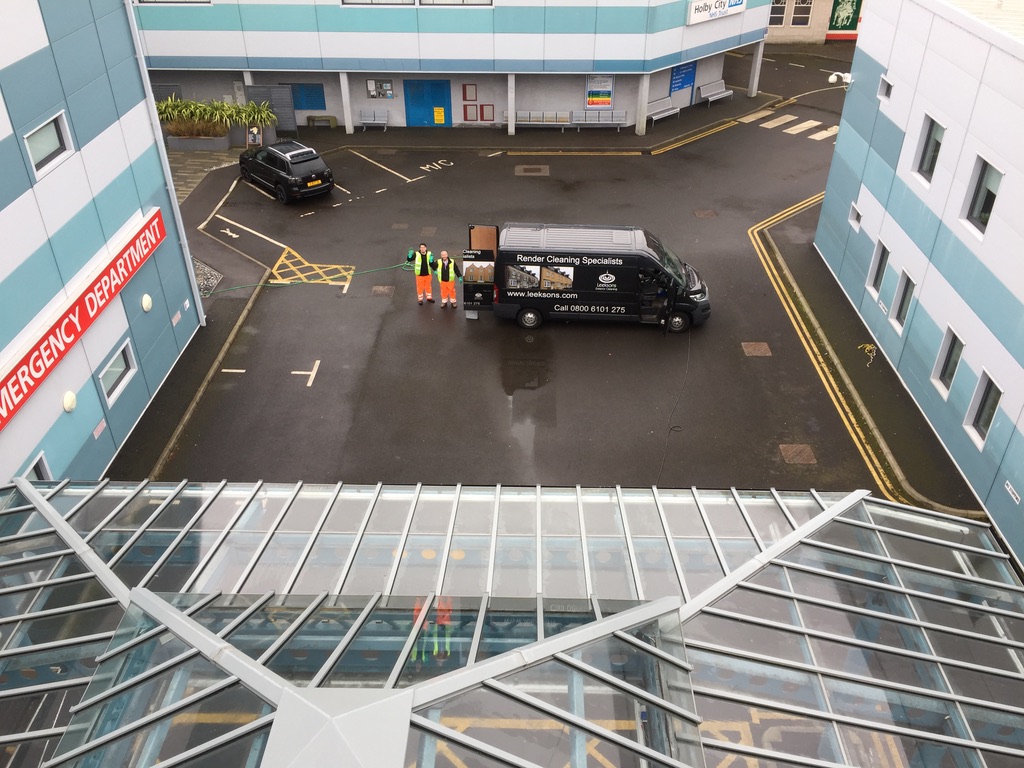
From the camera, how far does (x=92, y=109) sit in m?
15.4

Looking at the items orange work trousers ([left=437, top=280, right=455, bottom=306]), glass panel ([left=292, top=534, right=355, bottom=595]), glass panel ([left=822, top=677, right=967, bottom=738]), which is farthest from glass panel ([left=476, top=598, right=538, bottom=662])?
orange work trousers ([left=437, top=280, right=455, bottom=306])

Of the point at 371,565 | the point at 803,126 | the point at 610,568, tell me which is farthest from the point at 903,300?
the point at 803,126

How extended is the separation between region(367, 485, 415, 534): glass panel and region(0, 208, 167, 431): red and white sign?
6.31 meters

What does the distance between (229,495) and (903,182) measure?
16.1m

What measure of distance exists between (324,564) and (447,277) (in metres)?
12.3

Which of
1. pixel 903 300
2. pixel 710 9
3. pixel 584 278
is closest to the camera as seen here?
pixel 903 300

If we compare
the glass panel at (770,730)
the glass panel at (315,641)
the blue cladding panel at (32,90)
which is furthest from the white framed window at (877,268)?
the blue cladding panel at (32,90)

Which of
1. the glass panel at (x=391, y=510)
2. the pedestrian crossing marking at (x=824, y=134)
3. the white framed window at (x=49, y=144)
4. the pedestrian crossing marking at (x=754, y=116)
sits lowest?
the pedestrian crossing marking at (x=824, y=134)

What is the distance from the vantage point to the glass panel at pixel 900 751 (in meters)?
7.51

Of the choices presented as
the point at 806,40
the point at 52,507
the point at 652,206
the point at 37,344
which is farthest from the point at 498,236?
the point at 806,40

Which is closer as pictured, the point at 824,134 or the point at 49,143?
the point at 49,143

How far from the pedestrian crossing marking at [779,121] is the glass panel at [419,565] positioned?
28.2 metres

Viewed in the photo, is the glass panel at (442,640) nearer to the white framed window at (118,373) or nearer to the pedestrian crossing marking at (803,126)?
the white framed window at (118,373)

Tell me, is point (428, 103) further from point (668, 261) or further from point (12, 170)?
point (12, 170)
